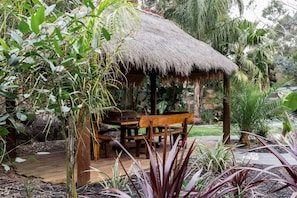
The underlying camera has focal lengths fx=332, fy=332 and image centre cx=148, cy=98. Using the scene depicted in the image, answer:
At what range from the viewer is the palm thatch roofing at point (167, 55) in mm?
5344

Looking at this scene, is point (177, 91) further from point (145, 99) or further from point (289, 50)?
point (289, 50)

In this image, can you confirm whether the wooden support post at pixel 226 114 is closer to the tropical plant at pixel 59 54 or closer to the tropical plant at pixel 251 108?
the tropical plant at pixel 251 108

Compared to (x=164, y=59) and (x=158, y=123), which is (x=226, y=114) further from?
(x=164, y=59)

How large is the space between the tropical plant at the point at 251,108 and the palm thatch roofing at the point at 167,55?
667 mm

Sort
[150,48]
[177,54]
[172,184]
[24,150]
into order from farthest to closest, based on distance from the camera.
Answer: [24,150], [177,54], [150,48], [172,184]

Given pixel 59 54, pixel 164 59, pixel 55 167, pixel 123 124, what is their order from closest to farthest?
pixel 59 54 → pixel 55 167 → pixel 164 59 → pixel 123 124

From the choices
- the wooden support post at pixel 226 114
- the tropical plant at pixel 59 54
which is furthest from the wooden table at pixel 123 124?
the tropical plant at pixel 59 54

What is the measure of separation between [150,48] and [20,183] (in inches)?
117

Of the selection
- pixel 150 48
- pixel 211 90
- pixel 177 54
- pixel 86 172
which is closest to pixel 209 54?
pixel 177 54

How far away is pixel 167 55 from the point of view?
19.7 feet

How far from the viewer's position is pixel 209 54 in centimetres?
748

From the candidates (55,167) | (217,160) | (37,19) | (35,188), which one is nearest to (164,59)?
(217,160)

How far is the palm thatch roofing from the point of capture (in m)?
5.34

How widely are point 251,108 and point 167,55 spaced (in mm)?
2901
